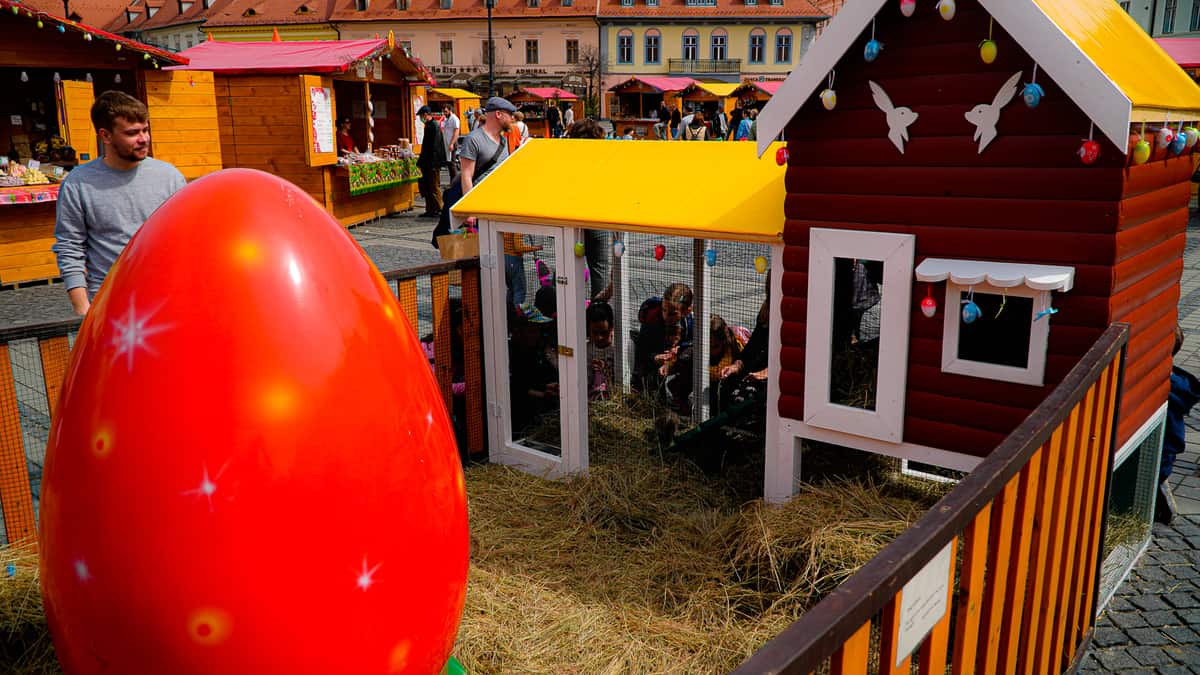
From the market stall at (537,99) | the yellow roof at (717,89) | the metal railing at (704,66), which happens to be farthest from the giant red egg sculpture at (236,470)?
the metal railing at (704,66)

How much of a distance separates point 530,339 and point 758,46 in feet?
215

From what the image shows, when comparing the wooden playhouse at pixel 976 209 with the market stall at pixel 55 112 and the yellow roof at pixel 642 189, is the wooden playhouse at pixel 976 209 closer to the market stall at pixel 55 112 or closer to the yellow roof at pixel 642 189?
the yellow roof at pixel 642 189

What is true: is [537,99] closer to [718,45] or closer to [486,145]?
[718,45]

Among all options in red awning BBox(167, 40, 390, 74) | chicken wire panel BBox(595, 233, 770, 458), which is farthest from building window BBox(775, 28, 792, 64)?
chicken wire panel BBox(595, 233, 770, 458)

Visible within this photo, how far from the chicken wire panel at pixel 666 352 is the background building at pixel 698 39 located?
6277 cm

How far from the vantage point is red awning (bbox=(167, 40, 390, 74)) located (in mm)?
15273

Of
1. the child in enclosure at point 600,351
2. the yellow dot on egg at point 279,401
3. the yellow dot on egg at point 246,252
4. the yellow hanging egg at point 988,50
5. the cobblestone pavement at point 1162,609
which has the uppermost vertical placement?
the yellow hanging egg at point 988,50

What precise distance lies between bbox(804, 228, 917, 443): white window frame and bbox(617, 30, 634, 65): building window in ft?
217

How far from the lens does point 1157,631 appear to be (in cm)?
379

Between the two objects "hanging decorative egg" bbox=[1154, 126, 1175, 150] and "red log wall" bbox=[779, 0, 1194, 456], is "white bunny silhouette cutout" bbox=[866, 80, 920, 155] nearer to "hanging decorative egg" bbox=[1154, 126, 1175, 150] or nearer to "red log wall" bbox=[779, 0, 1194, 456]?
"red log wall" bbox=[779, 0, 1194, 456]

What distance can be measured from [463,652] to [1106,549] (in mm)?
2963

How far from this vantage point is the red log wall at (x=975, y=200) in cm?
343

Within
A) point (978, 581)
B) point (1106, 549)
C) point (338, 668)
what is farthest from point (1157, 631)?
point (338, 668)

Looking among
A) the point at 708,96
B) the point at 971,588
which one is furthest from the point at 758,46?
the point at 971,588
